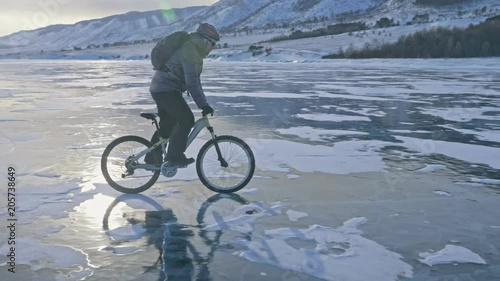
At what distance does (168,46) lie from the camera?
615 cm

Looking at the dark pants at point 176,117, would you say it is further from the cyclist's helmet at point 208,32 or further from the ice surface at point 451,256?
the ice surface at point 451,256

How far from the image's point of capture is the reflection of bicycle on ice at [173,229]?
430cm

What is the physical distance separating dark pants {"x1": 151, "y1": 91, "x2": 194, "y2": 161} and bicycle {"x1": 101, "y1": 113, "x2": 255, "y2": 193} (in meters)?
0.15

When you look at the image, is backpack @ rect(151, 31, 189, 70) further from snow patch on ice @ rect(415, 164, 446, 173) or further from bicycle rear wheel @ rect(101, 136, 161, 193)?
snow patch on ice @ rect(415, 164, 446, 173)

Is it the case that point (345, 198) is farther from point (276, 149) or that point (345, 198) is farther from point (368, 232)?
point (276, 149)

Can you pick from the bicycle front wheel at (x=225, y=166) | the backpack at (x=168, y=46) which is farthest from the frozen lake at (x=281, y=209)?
the backpack at (x=168, y=46)

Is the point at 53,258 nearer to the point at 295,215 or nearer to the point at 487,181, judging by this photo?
the point at 295,215

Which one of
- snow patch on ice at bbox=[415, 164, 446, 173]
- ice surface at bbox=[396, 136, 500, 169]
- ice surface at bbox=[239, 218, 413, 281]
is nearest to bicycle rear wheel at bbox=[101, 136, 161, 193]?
ice surface at bbox=[239, 218, 413, 281]

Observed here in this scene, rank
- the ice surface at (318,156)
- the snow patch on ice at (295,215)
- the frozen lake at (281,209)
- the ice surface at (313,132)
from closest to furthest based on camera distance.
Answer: the frozen lake at (281,209) → the snow patch on ice at (295,215) → the ice surface at (318,156) → the ice surface at (313,132)

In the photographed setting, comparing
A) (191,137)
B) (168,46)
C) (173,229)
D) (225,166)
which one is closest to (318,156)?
(225,166)

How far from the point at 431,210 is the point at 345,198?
98 centimetres

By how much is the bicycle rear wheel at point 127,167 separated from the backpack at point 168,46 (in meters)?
1.13

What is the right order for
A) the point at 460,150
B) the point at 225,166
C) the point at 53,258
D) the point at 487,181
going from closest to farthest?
the point at 53,258 < the point at 225,166 < the point at 487,181 < the point at 460,150

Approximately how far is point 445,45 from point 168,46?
4882 centimetres
